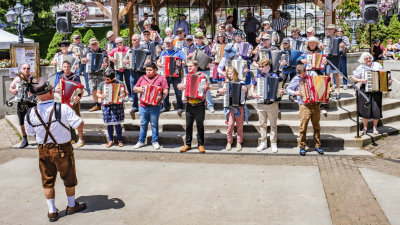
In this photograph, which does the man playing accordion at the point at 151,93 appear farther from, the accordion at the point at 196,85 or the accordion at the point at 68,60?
the accordion at the point at 68,60

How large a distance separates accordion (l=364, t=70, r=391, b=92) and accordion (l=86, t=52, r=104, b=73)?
6.61 meters

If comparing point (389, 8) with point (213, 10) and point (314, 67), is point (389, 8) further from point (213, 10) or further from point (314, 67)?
point (314, 67)

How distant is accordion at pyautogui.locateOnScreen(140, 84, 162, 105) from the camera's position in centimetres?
981

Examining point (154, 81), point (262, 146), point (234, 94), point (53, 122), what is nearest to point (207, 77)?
point (234, 94)

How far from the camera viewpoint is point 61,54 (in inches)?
472

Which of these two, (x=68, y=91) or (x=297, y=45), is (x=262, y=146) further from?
(x=68, y=91)

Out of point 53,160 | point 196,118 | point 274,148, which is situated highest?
point 196,118

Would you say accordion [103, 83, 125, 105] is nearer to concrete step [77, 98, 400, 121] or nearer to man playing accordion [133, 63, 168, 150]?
man playing accordion [133, 63, 168, 150]

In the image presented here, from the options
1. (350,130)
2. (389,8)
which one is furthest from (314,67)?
(389,8)

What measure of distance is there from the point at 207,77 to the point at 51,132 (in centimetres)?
431

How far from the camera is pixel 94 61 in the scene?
1177 cm

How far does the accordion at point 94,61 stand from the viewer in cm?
1177

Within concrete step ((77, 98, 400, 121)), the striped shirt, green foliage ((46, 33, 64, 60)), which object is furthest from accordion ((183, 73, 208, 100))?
green foliage ((46, 33, 64, 60))

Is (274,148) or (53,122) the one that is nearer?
(53,122)
